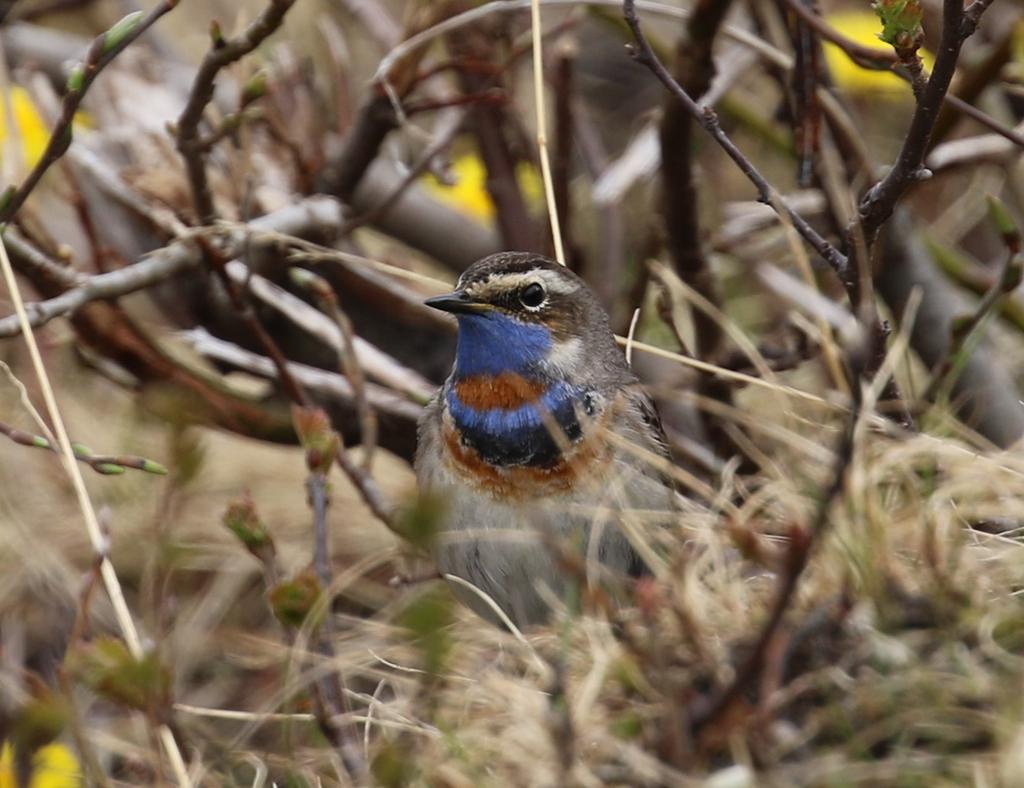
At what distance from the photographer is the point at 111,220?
5309 mm

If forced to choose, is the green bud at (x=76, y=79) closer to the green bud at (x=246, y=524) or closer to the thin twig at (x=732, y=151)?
the green bud at (x=246, y=524)

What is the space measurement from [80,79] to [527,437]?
144 centimetres

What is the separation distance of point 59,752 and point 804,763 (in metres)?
2.49

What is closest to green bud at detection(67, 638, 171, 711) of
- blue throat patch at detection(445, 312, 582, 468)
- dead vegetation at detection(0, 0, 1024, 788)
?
dead vegetation at detection(0, 0, 1024, 788)

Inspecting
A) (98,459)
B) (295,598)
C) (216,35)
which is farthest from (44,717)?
(216,35)

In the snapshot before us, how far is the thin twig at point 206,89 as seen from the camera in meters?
3.67

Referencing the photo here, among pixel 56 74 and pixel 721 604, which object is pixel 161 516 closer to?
pixel 721 604

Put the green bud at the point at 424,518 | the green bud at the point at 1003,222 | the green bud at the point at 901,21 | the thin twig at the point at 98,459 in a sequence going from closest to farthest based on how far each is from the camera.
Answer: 1. the green bud at the point at 424,518
2. the green bud at the point at 901,21
3. the thin twig at the point at 98,459
4. the green bud at the point at 1003,222

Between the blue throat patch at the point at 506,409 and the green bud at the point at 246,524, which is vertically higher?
the green bud at the point at 246,524

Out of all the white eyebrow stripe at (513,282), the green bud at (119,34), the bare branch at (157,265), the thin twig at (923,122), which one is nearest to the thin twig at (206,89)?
the bare branch at (157,265)

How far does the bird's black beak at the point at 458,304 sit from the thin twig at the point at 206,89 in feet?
2.62

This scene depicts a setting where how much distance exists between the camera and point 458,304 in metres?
3.96

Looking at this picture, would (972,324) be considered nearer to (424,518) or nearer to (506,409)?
(506,409)

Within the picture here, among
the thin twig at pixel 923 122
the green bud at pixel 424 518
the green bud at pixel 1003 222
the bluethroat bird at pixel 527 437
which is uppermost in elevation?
the thin twig at pixel 923 122
